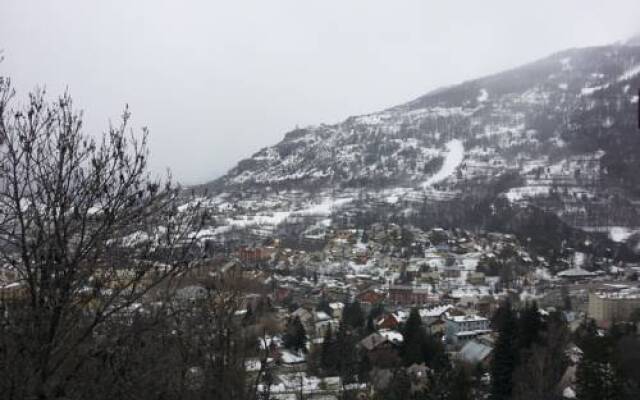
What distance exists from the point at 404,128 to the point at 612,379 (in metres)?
104

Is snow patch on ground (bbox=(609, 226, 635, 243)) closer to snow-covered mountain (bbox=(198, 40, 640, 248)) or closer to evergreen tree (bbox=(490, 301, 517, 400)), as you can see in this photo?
snow-covered mountain (bbox=(198, 40, 640, 248))

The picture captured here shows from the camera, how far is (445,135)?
103m

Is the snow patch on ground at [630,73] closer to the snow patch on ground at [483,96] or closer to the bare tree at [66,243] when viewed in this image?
the snow patch on ground at [483,96]

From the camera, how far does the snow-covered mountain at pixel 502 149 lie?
225 feet

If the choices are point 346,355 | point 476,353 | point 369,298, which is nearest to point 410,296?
point 369,298

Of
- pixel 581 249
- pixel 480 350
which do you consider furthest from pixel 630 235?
pixel 480 350

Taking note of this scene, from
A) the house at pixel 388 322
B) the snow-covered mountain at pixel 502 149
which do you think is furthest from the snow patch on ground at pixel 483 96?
the house at pixel 388 322

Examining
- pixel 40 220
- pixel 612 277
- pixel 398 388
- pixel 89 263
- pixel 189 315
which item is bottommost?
pixel 612 277

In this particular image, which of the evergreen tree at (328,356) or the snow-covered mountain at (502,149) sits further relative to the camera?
the snow-covered mountain at (502,149)

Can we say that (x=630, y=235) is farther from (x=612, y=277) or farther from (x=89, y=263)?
(x=89, y=263)

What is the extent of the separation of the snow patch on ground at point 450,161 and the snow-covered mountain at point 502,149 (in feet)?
1.15

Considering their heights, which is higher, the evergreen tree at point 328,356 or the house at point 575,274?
the evergreen tree at point 328,356

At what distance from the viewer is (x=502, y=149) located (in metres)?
90.5

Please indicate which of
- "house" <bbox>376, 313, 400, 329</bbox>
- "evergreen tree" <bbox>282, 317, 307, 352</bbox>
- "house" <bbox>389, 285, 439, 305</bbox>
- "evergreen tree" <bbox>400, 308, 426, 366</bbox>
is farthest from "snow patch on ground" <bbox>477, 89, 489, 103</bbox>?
"evergreen tree" <bbox>282, 317, 307, 352</bbox>
